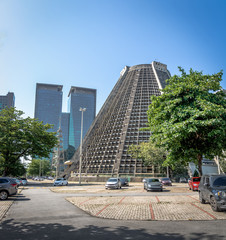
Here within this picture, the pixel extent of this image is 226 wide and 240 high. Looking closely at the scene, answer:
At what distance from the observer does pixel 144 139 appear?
70.4 metres

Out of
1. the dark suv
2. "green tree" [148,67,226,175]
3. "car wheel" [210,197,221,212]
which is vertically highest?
"green tree" [148,67,226,175]

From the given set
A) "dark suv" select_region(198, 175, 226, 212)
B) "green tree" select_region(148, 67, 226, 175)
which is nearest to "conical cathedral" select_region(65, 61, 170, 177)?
"green tree" select_region(148, 67, 226, 175)

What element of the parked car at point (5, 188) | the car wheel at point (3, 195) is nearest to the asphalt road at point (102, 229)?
the parked car at point (5, 188)

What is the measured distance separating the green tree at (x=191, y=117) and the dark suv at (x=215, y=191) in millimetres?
3951

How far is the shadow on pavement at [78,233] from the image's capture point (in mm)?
6914

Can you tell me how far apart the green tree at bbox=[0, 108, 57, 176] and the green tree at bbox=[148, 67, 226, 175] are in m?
29.9

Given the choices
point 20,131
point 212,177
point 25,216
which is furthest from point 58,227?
point 20,131

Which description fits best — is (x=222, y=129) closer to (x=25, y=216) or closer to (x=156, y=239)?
(x=156, y=239)

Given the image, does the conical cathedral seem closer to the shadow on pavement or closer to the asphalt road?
the asphalt road

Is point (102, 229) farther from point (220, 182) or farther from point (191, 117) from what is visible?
point (191, 117)

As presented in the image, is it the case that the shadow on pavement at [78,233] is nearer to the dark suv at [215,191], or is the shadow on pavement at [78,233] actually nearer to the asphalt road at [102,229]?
the asphalt road at [102,229]

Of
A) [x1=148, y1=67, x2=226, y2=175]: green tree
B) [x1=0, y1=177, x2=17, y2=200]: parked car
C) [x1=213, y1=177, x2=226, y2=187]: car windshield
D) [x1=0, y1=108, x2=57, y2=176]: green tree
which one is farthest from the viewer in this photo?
[x1=0, y1=108, x2=57, y2=176]: green tree

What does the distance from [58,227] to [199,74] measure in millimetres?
17082

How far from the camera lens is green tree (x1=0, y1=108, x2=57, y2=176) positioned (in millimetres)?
41531
